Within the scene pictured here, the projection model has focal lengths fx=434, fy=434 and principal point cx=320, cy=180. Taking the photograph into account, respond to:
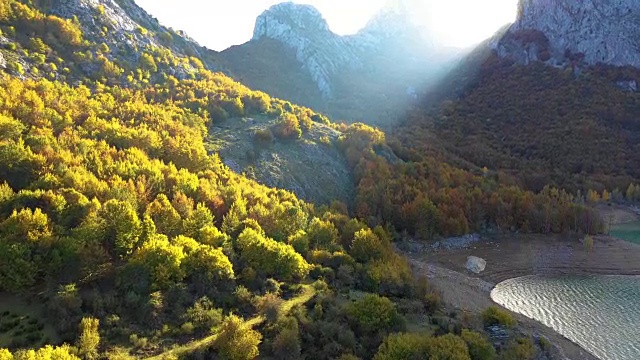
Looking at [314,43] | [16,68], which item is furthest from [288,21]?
[16,68]

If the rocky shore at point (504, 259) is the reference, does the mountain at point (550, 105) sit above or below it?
above

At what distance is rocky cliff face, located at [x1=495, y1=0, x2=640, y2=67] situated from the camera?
13338 cm

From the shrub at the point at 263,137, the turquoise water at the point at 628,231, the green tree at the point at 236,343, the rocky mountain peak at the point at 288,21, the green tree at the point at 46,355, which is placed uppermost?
the rocky mountain peak at the point at 288,21

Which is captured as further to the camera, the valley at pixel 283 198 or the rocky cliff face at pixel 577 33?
the rocky cliff face at pixel 577 33

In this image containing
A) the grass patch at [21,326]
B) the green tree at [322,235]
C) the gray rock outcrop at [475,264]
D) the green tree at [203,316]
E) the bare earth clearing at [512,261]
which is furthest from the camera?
the gray rock outcrop at [475,264]

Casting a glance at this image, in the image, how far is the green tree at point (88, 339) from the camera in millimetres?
26219

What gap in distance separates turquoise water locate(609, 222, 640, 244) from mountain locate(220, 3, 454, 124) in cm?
7254

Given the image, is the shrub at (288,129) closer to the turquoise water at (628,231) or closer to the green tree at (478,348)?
the green tree at (478,348)

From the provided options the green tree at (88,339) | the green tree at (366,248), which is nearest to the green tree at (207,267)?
the green tree at (88,339)

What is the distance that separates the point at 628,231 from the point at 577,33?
84868mm

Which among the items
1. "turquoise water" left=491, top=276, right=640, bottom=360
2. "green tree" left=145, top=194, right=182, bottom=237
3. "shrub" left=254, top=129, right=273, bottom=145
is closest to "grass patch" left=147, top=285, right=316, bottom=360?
"green tree" left=145, top=194, right=182, bottom=237

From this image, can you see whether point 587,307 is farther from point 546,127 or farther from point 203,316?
point 546,127

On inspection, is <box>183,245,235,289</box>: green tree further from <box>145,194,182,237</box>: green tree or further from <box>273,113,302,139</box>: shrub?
<box>273,113,302,139</box>: shrub

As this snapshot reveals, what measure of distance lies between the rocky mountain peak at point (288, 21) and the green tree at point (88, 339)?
164m
